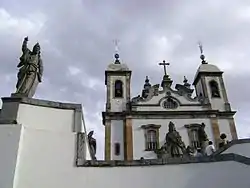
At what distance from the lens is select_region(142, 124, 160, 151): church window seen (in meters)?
25.2

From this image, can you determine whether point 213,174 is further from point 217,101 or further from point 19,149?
point 217,101

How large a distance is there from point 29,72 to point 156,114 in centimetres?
1773

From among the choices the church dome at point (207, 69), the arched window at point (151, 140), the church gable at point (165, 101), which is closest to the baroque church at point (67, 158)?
the arched window at point (151, 140)

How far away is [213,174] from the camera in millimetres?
8453

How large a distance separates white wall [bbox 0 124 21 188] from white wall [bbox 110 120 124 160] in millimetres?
16925

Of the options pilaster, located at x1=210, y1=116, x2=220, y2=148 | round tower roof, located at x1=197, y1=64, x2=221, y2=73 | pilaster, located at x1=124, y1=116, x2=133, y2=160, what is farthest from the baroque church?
round tower roof, located at x1=197, y1=64, x2=221, y2=73

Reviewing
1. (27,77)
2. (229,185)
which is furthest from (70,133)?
(229,185)

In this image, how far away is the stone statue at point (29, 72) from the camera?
9.84 meters

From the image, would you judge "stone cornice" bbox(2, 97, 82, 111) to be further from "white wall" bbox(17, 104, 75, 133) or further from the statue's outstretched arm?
the statue's outstretched arm

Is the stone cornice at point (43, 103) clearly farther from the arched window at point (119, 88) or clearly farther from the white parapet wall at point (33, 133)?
the arched window at point (119, 88)

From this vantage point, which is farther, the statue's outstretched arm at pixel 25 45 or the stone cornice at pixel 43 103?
the statue's outstretched arm at pixel 25 45

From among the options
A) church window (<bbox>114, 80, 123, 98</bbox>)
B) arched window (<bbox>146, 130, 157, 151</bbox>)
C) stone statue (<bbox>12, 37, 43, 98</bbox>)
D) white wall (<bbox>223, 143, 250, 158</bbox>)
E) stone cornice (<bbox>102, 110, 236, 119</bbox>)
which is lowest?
white wall (<bbox>223, 143, 250, 158</bbox>)

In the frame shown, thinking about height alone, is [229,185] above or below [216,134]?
below

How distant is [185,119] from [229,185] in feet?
61.4
